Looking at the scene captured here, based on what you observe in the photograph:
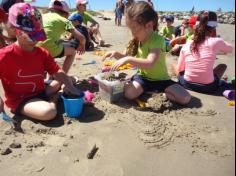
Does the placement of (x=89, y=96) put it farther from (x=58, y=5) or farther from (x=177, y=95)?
(x=58, y=5)

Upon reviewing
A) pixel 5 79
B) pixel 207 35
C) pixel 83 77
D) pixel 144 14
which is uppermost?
pixel 144 14

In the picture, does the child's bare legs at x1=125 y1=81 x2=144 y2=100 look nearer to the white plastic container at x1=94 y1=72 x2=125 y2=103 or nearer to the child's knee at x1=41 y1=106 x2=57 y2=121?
the white plastic container at x1=94 y1=72 x2=125 y2=103

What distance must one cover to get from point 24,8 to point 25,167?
4.84 ft

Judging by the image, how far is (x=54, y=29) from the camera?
13.3 feet

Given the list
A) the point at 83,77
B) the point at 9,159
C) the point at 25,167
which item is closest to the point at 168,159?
the point at 25,167

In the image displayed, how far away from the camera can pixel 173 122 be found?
10.5 ft

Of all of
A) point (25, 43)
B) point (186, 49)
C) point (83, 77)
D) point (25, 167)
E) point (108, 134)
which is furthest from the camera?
point (83, 77)

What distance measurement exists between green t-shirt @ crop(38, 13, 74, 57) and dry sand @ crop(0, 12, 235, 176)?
1.03 m

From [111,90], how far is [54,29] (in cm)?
120

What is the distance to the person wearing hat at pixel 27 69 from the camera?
9.78 feet

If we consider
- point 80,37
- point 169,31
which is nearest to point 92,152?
point 80,37

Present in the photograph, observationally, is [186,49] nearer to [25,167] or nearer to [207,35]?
[207,35]

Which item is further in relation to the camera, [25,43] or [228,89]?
[228,89]

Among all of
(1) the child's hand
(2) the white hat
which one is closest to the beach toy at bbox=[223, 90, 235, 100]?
(1) the child's hand
